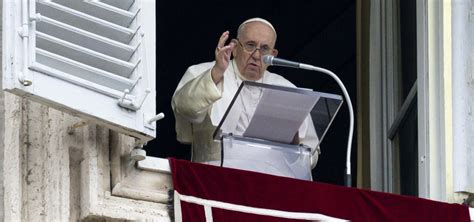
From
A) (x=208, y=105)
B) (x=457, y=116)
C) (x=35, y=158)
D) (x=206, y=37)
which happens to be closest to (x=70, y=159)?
(x=35, y=158)

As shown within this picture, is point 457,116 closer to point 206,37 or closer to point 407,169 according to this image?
point 407,169

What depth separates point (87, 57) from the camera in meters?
9.88

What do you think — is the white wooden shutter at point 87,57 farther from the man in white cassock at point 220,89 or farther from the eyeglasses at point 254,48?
the eyeglasses at point 254,48

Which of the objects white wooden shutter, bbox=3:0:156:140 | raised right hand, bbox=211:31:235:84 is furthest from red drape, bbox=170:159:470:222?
raised right hand, bbox=211:31:235:84

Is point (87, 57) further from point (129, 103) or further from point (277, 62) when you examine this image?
point (277, 62)

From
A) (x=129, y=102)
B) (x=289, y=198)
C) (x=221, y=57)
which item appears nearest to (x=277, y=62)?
(x=221, y=57)

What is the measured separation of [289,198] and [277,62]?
21.4 inches

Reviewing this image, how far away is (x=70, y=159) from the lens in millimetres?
9977

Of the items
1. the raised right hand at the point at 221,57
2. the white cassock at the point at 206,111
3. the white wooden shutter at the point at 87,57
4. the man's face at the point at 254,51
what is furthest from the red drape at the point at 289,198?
the man's face at the point at 254,51

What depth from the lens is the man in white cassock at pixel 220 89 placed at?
34.9ft

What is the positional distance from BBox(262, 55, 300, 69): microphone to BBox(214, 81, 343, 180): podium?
0.10 meters

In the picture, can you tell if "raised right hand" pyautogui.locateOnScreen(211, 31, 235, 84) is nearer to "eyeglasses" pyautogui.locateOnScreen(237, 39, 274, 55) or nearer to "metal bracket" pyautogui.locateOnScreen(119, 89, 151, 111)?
"eyeglasses" pyautogui.locateOnScreen(237, 39, 274, 55)

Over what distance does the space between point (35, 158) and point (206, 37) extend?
5400 mm

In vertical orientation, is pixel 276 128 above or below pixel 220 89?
below
